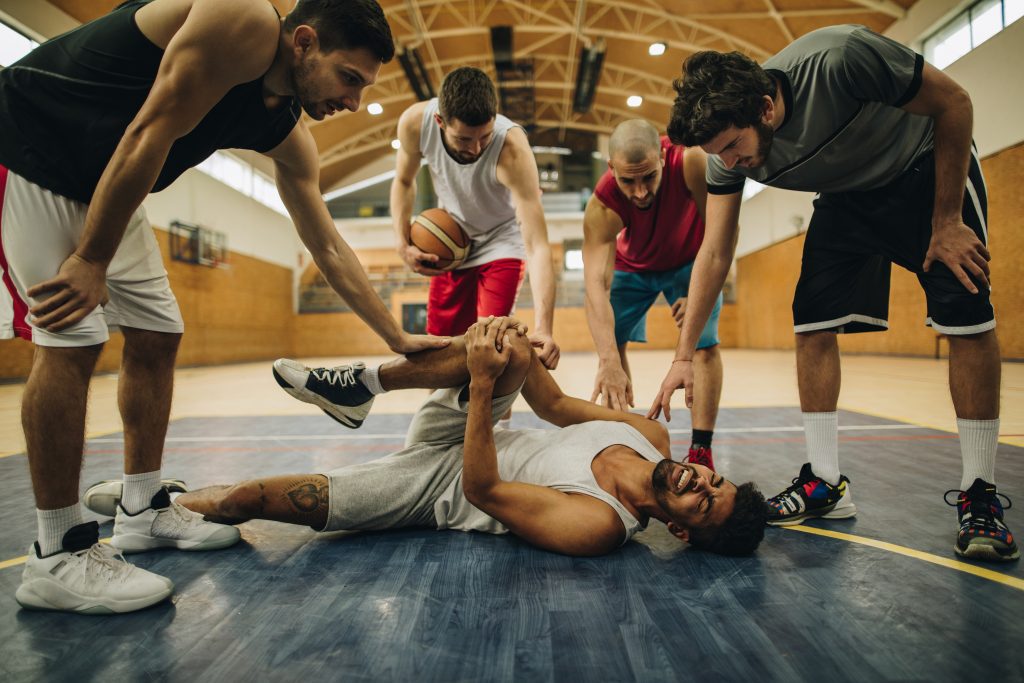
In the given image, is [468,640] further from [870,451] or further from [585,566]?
[870,451]

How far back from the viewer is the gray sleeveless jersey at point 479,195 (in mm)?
3066

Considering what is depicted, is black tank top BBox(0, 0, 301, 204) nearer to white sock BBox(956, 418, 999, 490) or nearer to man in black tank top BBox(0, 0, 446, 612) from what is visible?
man in black tank top BBox(0, 0, 446, 612)

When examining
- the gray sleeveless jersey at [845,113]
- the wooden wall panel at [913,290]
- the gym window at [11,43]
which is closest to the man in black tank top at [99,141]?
the gray sleeveless jersey at [845,113]

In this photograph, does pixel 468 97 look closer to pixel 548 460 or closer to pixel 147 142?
pixel 147 142

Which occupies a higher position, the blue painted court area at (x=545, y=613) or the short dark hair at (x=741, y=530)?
the short dark hair at (x=741, y=530)

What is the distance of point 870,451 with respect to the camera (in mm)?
3156

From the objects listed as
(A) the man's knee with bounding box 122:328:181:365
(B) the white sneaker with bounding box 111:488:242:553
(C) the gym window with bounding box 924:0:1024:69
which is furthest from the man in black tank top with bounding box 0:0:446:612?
(C) the gym window with bounding box 924:0:1024:69

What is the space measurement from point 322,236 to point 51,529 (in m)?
1.24

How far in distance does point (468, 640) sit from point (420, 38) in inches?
569

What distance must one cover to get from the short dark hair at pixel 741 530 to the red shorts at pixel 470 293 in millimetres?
1712

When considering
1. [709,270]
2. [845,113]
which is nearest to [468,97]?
[709,270]

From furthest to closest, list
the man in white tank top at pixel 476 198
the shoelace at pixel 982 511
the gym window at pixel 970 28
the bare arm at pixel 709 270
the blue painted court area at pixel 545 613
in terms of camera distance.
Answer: the gym window at pixel 970 28, the man in white tank top at pixel 476 198, the bare arm at pixel 709 270, the shoelace at pixel 982 511, the blue painted court area at pixel 545 613

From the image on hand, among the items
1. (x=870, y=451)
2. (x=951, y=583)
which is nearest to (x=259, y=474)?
(x=951, y=583)

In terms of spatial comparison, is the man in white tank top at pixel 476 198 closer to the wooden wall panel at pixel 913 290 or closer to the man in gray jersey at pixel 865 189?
the man in gray jersey at pixel 865 189
